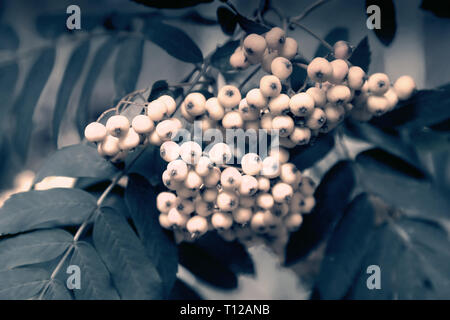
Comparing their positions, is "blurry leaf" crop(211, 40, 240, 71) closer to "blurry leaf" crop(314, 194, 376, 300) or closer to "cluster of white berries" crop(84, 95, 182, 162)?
"cluster of white berries" crop(84, 95, 182, 162)

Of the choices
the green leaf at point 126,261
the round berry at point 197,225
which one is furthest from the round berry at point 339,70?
the green leaf at point 126,261

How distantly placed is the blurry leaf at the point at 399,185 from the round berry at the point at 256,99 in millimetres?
231

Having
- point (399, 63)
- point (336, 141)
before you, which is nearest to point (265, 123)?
point (336, 141)

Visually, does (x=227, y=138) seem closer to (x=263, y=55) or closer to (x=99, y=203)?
(x=263, y=55)

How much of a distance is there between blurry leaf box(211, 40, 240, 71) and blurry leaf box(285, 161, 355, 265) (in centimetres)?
28

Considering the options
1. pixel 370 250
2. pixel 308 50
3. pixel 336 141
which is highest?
pixel 308 50

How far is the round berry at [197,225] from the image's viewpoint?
2.00ft

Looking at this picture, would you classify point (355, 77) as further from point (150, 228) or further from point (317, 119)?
point (150, 228)

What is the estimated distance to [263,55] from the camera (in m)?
0.59

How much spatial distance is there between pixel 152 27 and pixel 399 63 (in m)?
0.72

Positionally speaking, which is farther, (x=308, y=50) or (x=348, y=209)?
(x=308, y=50)

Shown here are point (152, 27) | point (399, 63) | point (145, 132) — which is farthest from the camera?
point (399, 63)

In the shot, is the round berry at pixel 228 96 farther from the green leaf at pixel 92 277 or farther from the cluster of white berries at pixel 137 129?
the green leaf at pixel 92 277

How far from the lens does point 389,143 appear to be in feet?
2.05
